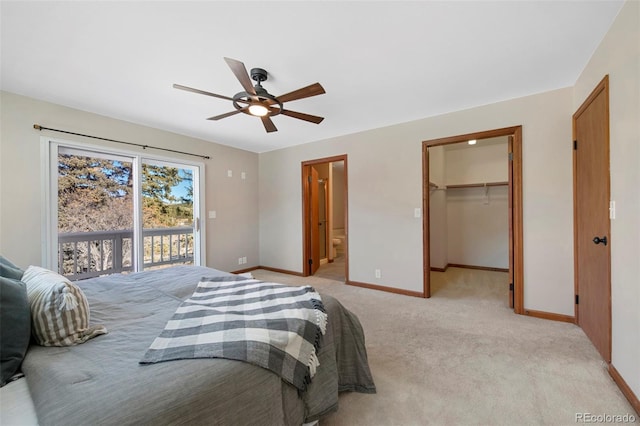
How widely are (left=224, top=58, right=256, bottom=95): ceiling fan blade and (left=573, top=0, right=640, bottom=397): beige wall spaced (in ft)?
7.73

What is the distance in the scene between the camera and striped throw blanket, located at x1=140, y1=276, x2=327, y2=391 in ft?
3.35

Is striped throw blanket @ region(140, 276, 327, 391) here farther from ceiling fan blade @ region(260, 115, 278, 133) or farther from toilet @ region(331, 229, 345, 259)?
toilet @ region(331, 229, 345, 259)

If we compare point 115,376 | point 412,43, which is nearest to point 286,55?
point 412,43

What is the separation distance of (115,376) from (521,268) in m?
3.52

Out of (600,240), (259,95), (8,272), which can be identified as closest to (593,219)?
(600,240)

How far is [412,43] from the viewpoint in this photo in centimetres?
189

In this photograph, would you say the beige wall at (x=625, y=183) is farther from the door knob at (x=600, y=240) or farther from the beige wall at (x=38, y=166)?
the beige wall at (x=38, y=166)

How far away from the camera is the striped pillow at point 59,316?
3.60 ft

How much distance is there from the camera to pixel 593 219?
6.95 ft

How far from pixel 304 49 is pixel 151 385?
2.18m

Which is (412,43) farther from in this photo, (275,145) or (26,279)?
(275,145)

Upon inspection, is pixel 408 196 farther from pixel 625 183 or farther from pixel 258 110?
pixel 258 110

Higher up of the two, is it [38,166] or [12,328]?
[38,166]

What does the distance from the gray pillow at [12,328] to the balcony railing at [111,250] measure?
99.6 inches
